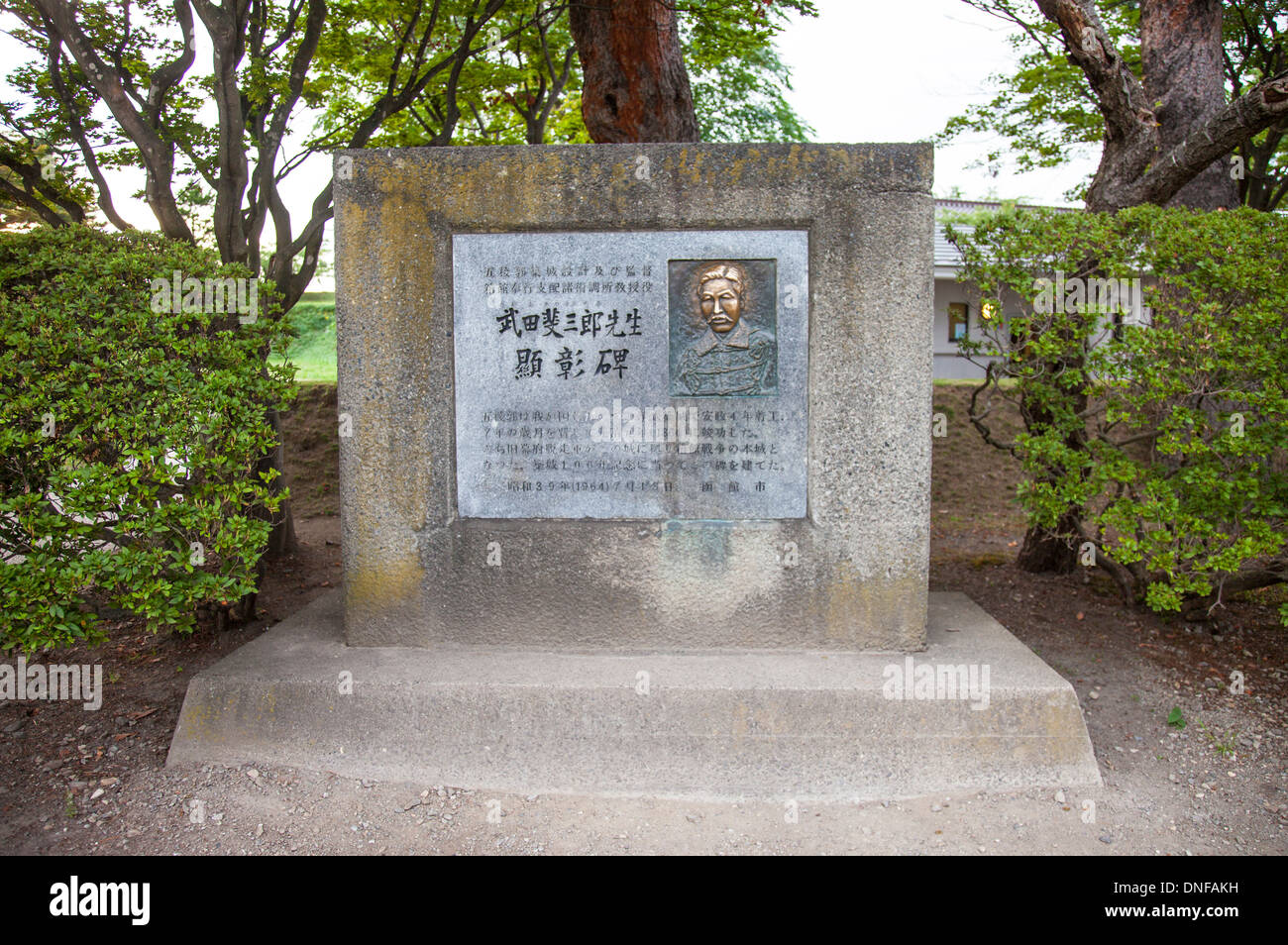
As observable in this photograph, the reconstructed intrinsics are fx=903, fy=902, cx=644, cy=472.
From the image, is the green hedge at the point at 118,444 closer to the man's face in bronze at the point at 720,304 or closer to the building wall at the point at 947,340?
the man's face in bronze at the point at 720,304

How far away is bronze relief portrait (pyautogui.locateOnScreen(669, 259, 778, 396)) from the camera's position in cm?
397

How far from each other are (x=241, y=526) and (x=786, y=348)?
2531 millimetres

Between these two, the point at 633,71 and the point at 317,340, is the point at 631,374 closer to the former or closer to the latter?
the point at 633,71

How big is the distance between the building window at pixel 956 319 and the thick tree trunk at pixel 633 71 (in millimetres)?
12286

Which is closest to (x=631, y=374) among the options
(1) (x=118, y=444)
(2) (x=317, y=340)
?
(1) (x=118, y=444)

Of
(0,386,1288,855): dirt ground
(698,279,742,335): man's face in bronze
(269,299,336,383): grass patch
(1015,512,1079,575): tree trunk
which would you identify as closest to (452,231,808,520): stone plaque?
(698,279,742,335): man's face in bronze

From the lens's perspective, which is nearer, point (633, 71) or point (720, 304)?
point (720, 304)

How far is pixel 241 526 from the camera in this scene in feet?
13.1

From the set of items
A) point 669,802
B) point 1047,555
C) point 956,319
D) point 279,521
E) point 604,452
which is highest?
point 956,319

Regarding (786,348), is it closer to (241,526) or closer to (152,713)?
(241,526)

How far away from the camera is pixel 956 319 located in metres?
20.4

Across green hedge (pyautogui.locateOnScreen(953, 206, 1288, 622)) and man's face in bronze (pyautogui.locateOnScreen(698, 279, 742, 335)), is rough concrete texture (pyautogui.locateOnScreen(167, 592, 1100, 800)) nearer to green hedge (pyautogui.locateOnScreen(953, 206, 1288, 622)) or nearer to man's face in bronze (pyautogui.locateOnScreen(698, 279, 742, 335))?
green hedge (pyautogui.locateOnScreen(953, 206, 1288, 622))

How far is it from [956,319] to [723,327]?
58.9 ft

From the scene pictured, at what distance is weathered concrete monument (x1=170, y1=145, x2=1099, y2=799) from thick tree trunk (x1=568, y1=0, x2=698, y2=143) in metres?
3.57
